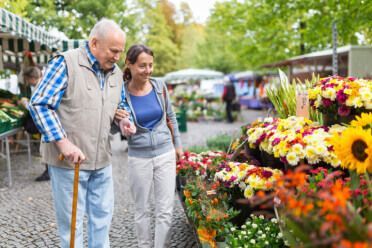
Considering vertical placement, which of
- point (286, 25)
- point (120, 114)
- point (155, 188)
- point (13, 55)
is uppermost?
point (286, 25)

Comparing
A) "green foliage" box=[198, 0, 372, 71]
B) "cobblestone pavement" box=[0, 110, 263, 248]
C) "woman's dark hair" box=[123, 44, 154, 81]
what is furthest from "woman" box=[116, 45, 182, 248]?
"green foliage" box=[198, 0, 372, 71]

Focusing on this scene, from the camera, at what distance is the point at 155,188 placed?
3.41 metres

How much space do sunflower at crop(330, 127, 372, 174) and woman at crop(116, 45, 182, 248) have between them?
1.63 meters

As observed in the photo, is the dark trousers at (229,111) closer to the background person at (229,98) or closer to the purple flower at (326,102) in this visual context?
the background person at (229,98)

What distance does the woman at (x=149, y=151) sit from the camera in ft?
10.8

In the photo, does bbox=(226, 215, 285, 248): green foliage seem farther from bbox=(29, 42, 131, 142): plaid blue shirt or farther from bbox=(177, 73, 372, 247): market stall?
bbox=(29, 42, 131, 142): plaid blue shirt

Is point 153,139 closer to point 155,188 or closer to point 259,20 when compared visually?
point 155,188

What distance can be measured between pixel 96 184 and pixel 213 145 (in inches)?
187

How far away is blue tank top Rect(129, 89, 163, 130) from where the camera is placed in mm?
3270

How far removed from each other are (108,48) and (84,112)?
0.43 m

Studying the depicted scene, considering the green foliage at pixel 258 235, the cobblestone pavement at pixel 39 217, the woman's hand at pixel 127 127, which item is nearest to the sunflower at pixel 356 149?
the green foliage at pixel 258 235

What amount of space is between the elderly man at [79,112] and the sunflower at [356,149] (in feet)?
4.78

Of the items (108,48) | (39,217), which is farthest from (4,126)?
(108,48)

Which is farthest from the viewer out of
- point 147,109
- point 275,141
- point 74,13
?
point 74,13
